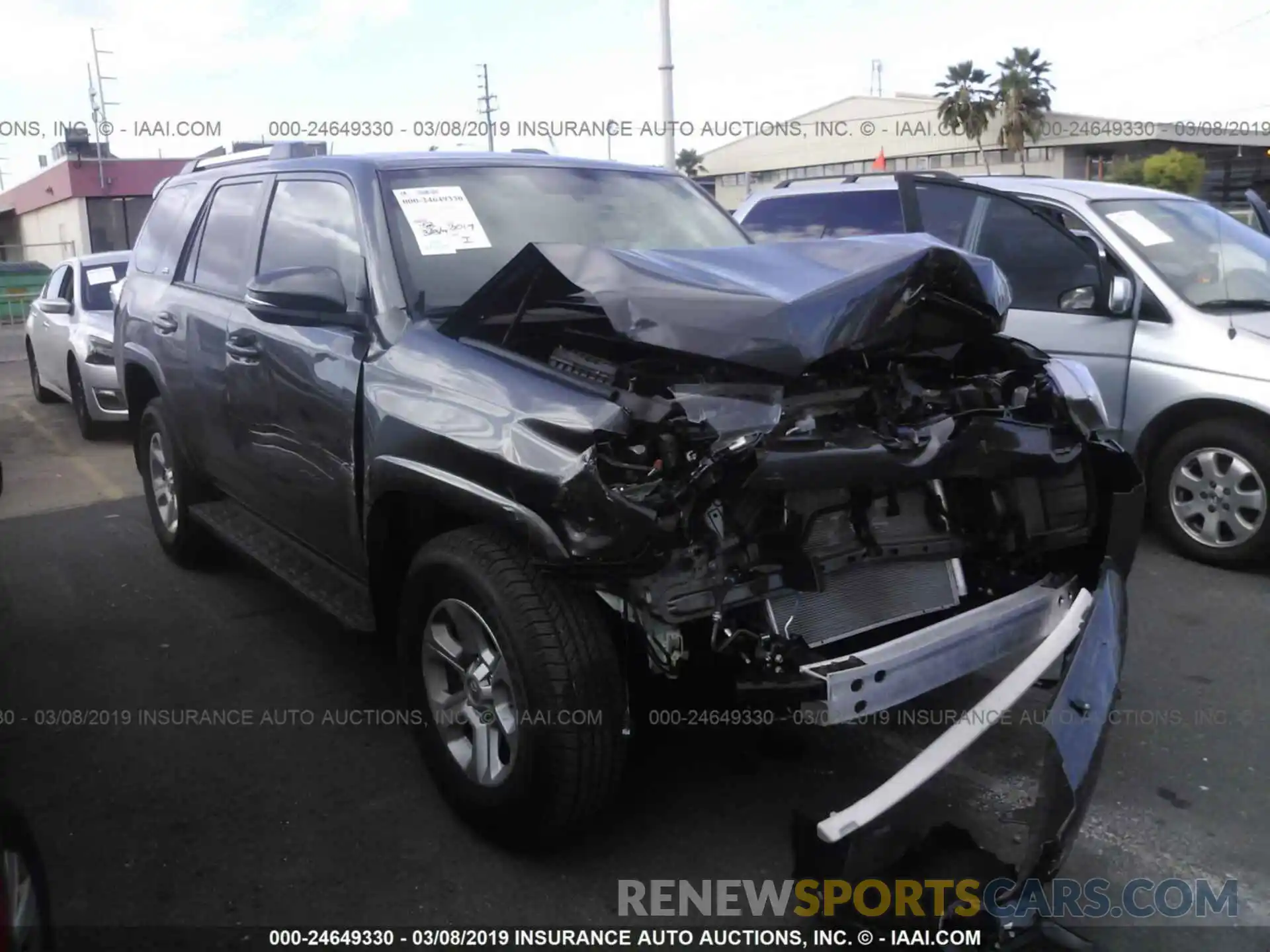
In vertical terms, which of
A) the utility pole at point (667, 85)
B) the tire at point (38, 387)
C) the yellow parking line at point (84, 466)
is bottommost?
the yellow parking line at point (84, 466)

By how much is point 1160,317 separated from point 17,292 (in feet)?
87.1

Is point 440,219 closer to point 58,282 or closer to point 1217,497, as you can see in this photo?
point 1217,497

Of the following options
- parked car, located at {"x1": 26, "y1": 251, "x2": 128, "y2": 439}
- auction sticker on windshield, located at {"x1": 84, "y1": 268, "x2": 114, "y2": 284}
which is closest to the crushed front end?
parked car, located at {"x1": 26, "y1": 251, "x2": 128, "y2": 439}

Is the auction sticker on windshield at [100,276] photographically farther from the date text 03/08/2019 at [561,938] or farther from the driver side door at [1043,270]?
the date text 03/08/2019 at [561,938]

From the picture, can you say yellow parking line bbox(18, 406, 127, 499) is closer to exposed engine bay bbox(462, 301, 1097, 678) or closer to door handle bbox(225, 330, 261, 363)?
door handle bbox(225, 330, 261, 363)

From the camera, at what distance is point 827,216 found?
733 cm

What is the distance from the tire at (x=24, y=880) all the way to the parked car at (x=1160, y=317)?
4843 millimetres

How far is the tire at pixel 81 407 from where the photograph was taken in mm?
9430

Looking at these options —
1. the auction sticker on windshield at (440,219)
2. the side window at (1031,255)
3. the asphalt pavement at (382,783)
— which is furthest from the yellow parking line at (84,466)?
the side window at (1031,255)

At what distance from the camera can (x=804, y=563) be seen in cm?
292

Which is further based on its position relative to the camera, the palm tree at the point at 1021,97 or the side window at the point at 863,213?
the palm tree at the point at 1021,97

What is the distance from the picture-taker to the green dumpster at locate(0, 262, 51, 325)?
25.3m

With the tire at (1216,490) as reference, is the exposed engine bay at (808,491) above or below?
above

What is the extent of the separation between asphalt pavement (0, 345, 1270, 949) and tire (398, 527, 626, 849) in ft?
0.74
